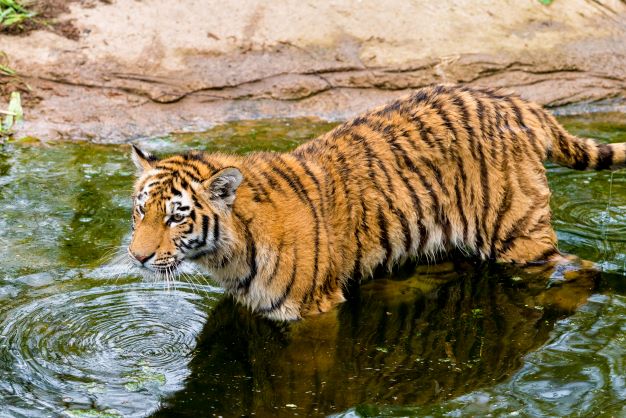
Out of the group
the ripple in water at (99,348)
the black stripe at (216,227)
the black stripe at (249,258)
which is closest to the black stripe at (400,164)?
the black stripe at (249,258)

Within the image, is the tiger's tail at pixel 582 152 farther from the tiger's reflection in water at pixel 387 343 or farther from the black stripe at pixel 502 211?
the tiger's reflection in water at pixel 387 343

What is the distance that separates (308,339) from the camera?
4844 mm

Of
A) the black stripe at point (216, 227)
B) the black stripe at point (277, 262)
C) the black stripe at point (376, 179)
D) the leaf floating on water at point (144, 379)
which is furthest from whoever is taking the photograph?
the black stripe at point (376, 179)

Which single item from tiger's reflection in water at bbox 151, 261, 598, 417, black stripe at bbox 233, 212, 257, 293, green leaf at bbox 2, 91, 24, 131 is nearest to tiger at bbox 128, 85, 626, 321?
black stripe at bbox 233, 212, 257, 293

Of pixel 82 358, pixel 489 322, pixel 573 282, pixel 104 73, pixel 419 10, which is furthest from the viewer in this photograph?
pixel 419 10

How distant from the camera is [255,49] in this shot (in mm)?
8523

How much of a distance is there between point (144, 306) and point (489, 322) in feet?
6.14

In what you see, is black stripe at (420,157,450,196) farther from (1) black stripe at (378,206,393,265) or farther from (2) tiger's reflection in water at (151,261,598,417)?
(2) tiger's reflection in water at (151,261,598,417)

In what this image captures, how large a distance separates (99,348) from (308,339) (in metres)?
1.05

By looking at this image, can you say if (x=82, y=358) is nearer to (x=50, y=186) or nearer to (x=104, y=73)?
(x=50, y=186)

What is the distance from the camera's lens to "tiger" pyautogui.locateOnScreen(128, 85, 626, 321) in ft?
15.5

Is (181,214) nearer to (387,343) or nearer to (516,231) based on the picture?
(387,343)

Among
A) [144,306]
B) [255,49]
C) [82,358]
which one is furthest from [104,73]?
[82,358]

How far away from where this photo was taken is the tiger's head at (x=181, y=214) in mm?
4562
